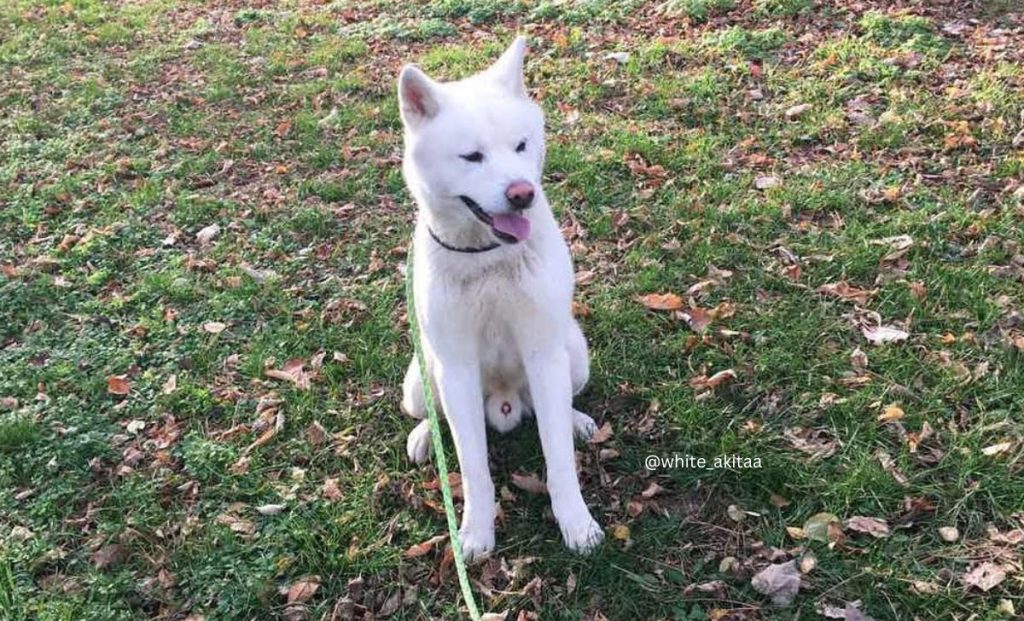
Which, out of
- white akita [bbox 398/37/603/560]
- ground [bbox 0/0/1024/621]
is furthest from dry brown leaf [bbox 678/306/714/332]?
white akita [bbox 398/37/603/560]

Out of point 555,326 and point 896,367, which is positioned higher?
point 555,326

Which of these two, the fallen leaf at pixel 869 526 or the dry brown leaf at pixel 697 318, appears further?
the dry brown leaf at pixel 697 318

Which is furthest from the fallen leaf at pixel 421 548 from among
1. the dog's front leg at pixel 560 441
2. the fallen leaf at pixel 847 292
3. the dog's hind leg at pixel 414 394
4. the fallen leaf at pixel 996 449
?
the fallen leaf at pixel 847 292

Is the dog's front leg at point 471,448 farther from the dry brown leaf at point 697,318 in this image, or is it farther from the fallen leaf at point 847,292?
the fallen leaf at point 847,292

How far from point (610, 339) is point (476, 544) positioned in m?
1.32

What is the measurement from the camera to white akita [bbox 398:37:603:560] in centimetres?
252

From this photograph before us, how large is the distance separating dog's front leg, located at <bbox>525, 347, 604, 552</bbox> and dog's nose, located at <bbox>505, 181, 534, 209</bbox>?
63cm

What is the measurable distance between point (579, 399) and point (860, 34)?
451 centimetres

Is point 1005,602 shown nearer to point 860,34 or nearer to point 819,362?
point 819,362

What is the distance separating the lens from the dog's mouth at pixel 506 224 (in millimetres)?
2502

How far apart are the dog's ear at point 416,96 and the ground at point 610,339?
4.80 feet

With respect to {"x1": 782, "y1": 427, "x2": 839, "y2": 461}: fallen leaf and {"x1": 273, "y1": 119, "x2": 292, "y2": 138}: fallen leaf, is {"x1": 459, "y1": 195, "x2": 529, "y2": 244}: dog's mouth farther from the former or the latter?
{"x1": 273, "y1": 119, "x2": 292, "y2": 138}: fallen leaf

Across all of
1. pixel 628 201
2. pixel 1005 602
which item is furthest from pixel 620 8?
pixel 1005 602

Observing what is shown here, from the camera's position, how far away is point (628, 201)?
4.94 metres
